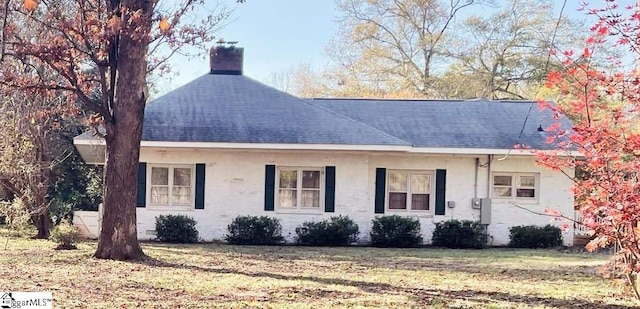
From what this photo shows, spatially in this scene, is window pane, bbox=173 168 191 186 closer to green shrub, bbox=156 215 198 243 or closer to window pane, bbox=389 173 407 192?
green shrub, bbox=156 215 198 243

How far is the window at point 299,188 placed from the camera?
642 inches

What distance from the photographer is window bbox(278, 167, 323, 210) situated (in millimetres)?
16297

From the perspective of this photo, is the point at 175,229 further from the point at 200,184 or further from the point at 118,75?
the point at 118,75

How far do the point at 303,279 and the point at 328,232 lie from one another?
20.9 feet

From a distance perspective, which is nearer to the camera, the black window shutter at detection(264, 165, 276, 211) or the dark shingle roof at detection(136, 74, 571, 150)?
the dark shingle roof at detection(136, 74, 571, 150)

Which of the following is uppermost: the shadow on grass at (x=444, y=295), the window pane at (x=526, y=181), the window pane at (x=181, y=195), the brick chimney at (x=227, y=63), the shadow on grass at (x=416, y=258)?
the brick chimney at (x=227, y=63)

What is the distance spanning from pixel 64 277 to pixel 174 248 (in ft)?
18.0

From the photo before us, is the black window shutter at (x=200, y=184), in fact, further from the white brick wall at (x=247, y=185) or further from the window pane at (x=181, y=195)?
the window pane at (x=181, y=195)

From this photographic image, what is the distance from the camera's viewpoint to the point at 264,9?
1684 cm

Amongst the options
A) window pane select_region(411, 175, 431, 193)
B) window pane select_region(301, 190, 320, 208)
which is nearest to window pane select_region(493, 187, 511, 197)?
window pane select_region(411, 175, 431, 193)

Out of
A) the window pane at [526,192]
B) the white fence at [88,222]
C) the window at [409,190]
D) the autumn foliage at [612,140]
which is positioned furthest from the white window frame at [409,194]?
the autumn foliage at [612,140]

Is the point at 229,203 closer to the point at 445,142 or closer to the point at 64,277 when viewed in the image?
the point at 445,142

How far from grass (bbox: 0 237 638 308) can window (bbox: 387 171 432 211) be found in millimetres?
2803

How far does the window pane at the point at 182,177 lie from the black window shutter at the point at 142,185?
0.76m
